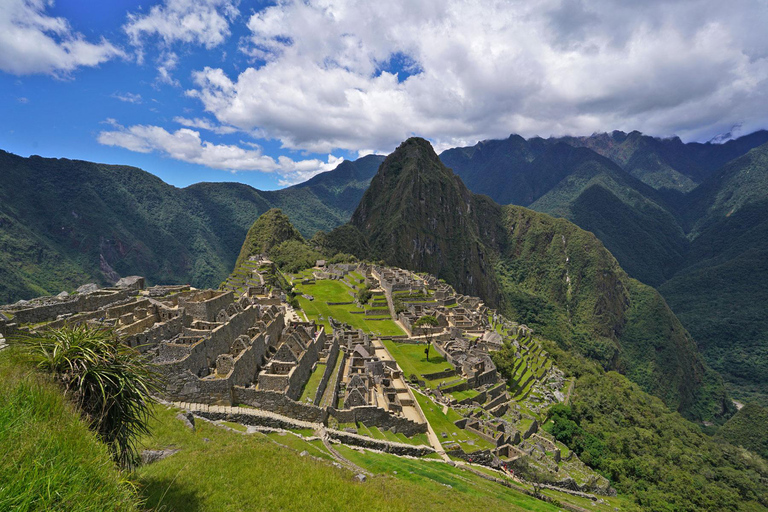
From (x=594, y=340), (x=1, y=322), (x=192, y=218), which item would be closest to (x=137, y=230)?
(x=192, y=218)

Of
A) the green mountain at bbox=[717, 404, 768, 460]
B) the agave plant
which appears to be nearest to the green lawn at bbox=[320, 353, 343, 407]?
the agave plant

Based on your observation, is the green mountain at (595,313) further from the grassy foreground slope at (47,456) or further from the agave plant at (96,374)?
the grassy foreground slope at (47,456)

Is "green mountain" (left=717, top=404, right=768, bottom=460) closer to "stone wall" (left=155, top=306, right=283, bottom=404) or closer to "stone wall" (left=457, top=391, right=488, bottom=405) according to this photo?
"stone wall" (left=457, top=391, right=488, bottom=405)

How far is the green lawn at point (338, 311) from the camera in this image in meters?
50.2

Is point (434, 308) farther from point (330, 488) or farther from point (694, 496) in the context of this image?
point (330, 488)

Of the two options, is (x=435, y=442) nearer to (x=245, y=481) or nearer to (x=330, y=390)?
(x=330, y=390)

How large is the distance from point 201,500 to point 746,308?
230 meters

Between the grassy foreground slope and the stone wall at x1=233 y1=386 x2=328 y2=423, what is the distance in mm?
12756

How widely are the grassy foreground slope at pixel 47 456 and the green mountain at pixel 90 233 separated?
107 meters

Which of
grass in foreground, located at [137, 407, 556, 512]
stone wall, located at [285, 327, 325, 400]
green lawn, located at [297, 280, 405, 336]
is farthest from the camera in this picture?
green lawn, located at [297, 280, 405, 336]

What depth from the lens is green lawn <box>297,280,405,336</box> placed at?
1975 inches

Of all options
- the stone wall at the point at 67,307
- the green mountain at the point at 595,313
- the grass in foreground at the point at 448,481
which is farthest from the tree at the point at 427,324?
the green mountain at the point at 595,313

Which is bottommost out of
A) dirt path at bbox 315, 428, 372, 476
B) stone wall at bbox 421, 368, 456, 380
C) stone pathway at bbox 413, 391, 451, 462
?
stone pathway at bbox 413, 391, 451, 462

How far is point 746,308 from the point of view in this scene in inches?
6334
